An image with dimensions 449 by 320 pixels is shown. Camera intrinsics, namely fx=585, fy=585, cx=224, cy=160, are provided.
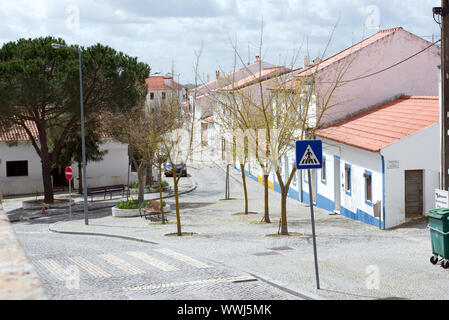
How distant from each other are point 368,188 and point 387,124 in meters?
3.15

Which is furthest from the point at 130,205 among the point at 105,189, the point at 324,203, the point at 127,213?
the point at 324,203

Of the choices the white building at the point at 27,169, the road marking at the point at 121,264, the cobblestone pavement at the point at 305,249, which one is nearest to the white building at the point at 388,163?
the cobblestone pavement at the point at 305,249

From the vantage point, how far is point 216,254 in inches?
646

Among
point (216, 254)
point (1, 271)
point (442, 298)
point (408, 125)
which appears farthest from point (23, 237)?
point (1, 271)

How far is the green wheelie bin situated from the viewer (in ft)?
43.5

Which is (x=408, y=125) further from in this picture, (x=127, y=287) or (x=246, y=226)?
(x=127, y=287)

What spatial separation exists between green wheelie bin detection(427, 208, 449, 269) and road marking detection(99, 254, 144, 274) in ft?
23.0

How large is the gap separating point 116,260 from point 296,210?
46.6ft

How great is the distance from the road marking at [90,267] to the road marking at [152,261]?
1.32 meters

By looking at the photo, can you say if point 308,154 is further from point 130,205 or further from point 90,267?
point 130,205

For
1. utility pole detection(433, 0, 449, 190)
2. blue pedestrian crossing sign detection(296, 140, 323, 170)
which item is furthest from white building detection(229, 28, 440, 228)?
blue pedestrian crossing sign detection(296, 140, 323, 170)

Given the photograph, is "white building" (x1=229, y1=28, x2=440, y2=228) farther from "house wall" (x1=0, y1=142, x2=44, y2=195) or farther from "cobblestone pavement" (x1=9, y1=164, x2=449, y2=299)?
"house wall" (x1=0, y1=142, x2=44, y2=195)

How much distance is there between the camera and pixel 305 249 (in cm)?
1683
